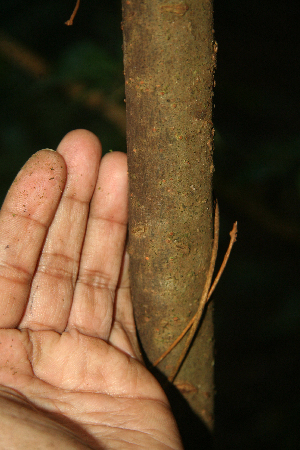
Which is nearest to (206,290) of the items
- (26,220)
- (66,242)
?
(66,242)

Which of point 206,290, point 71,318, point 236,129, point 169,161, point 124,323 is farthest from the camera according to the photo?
point 236,129

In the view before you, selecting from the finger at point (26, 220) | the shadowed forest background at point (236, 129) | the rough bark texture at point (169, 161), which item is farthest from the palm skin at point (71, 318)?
the shadowed forest background at point (236, 129)

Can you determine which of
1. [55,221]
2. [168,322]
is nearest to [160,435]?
[168,322]

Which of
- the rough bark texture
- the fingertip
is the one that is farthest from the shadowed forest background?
the rough bark texture

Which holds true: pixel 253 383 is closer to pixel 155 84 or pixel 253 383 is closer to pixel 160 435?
pixel 160 435

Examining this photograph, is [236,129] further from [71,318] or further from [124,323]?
[71,318]

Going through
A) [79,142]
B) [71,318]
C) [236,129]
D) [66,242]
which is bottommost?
[71,318]
